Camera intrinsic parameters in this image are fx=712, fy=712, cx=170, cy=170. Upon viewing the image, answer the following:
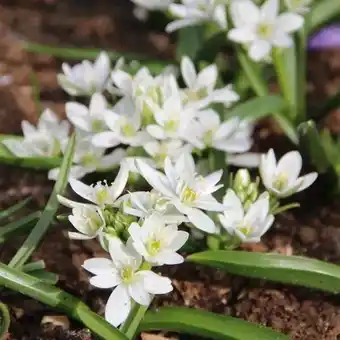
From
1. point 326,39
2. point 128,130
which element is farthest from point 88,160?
point 326,39

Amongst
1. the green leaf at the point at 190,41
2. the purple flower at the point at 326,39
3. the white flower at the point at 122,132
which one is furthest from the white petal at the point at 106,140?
the purple flower at the point at 326,39

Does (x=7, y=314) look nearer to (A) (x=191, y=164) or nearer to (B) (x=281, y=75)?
(A) (x=191, y=164)

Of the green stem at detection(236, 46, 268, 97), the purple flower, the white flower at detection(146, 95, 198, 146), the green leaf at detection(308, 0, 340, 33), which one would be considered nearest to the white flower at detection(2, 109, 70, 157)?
the white flower at detection(146, 95, 198, 146)

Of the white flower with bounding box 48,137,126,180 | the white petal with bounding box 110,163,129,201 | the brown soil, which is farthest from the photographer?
the white flower with bounding box 48,137,126,180

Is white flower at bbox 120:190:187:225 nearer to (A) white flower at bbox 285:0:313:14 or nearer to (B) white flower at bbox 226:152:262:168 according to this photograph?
(B) white flower at bbox 226:152:262:168

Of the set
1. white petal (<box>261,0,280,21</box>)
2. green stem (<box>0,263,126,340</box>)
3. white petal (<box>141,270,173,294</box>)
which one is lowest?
green stem (<box>0,263,126,340</box>)

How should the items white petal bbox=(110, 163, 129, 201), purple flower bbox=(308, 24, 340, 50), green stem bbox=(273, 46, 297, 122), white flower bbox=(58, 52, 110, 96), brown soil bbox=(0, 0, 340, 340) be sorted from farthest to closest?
1. purple flower bbox=(308, 24, 340, 50)
2. green stem bbox=(273, 46, 297, 122)
3. white flower bbox=(58, 52, 110, 96)
4. brown soil bbox=(0, 0, 340, 340)
5. white petal bbox=(110, 163, 129, 201)
